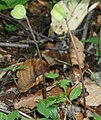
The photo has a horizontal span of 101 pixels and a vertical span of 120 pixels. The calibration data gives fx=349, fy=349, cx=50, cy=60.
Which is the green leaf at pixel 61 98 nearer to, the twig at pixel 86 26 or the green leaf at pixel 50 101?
the green leaf at pixel 50 101

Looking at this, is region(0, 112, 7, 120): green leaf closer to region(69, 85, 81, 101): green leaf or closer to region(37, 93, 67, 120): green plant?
region(37, 93, 67, 120): green plant

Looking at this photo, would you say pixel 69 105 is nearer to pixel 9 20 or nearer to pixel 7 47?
pixel 7 47

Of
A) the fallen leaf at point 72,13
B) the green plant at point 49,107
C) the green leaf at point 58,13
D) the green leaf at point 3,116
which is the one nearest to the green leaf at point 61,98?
the green plant at point 49,107

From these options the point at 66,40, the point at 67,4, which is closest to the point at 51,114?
the point at 66,40

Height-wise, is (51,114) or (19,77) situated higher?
(19,77)

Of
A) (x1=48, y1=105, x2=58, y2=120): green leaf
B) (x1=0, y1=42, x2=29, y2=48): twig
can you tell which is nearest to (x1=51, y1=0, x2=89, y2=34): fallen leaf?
(x1=0, y1=42, x2=29, y2=48): twig

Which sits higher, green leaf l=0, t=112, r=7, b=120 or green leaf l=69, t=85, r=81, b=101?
green leaf l=69, t=85, r=81, b=101
